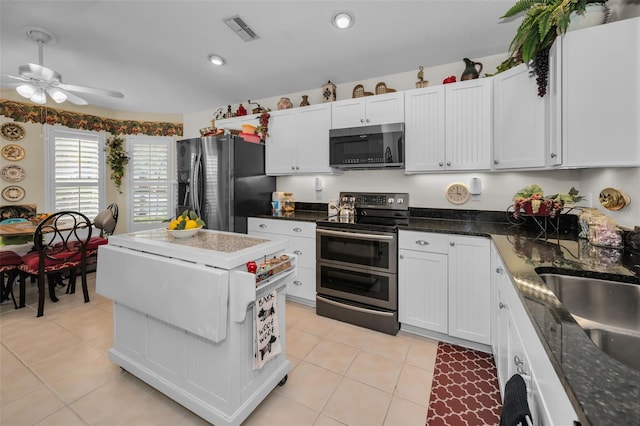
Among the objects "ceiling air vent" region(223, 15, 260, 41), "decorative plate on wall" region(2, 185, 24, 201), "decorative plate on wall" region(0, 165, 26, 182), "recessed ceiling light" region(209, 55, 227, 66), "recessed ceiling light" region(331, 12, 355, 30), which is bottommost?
"decorative plate on wall" region(2, 185, 24, 201)

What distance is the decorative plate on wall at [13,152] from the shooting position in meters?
3.85

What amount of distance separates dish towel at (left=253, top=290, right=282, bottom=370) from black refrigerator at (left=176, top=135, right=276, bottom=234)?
6.15 ft

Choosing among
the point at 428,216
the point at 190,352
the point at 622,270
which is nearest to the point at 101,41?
the point at 190,352

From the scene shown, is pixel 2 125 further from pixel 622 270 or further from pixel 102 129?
pixel 622 270

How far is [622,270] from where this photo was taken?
1.23 metres

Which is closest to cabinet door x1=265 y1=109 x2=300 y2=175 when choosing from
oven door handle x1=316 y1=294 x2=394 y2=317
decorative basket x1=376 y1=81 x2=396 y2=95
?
decorative basket x1=376 y1=81 x2=396 y2=95

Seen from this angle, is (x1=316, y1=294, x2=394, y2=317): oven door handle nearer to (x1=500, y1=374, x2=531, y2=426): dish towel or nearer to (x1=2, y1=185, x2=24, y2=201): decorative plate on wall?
(x1=500, y1=374, x2=531, y2=426): dish towel

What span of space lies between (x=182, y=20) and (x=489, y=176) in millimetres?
3219

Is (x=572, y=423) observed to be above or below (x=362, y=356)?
above

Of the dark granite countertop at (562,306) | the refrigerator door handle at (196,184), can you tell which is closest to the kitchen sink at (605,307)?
the dark granite countertop at (562,306)

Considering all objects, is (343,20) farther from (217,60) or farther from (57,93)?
(57,93)

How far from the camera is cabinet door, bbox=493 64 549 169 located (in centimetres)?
203

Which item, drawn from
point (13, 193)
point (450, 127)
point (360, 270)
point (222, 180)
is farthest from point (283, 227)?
point (13, 193)

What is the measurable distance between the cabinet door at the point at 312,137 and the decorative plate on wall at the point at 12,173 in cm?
403
